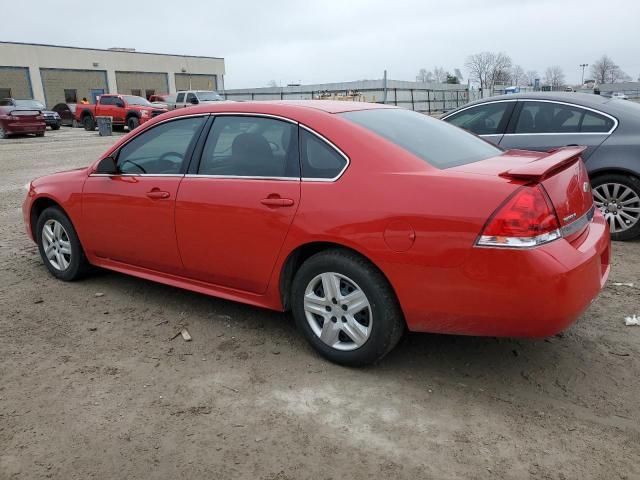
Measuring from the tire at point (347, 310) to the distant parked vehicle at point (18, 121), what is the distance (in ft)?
77.2

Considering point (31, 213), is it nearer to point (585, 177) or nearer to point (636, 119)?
point (585, 177)

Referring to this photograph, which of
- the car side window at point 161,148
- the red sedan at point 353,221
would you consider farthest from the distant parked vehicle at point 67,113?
the red sedan at point 353,221

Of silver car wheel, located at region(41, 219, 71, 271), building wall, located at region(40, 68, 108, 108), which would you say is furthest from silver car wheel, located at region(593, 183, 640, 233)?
building wall, located at region(40, 68, 108, 108)

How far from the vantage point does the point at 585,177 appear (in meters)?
3.46

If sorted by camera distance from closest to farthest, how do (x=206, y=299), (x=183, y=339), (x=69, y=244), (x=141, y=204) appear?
(x=183, y=339) → (x=141, y=204) → (x=206, y=299) → (x=69, y=244)

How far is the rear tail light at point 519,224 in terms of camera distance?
2709 millimetres

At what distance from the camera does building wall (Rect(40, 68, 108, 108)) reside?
48688 mm

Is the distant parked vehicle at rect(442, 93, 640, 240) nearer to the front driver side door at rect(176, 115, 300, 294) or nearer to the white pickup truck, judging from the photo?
the front driver side door at rect(176, 115, 300, 294)

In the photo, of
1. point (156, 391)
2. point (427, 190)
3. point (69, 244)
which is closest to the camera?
point (427, 190)

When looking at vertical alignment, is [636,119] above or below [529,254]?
above

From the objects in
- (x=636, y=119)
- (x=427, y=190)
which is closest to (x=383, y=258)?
(x=427, y=190)

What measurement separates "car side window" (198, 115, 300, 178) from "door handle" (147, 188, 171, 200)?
31cm

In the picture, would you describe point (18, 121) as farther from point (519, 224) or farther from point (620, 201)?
point (519, 224)

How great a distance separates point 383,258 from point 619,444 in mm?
1404
